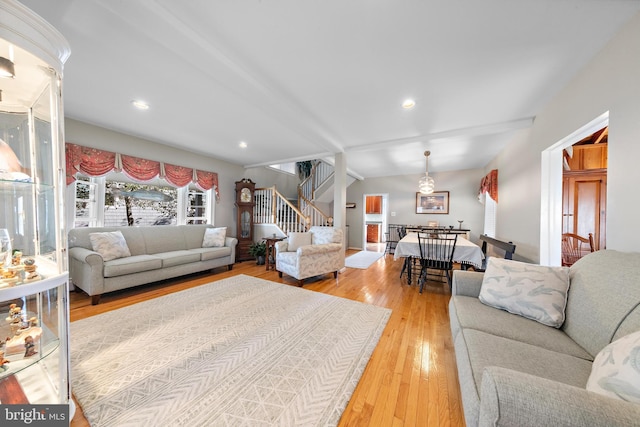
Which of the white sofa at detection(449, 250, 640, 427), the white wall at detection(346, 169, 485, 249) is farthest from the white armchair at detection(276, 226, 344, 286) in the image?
the white wall at detection(346, 169, 485, 249)

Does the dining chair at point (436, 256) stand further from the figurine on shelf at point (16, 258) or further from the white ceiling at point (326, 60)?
the figurine on shelf at point (16, 258)

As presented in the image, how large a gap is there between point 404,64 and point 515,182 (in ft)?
9.20

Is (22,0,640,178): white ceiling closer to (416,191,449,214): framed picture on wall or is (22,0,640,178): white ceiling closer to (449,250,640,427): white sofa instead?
(449,250,640,427): white sofa

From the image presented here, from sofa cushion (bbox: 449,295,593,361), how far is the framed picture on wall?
4.84 m

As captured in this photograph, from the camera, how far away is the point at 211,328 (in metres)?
2.00

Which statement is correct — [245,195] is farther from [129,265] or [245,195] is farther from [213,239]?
[129,265]

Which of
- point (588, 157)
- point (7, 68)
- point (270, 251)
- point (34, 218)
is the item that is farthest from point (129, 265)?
point (588, 157)

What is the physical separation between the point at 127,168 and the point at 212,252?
6.15 feet

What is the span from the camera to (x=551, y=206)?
2.39 m

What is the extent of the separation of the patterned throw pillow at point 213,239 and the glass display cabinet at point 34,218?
2785mm

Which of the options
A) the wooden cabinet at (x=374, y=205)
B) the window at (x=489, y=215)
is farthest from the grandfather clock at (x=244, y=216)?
the window at (x=489, y=215)

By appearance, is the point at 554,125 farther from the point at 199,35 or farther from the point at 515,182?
the point at 199,35

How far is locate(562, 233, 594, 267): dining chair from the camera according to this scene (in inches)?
104

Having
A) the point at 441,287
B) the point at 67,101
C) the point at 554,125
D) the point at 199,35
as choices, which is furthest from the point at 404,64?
the point at 67,101
